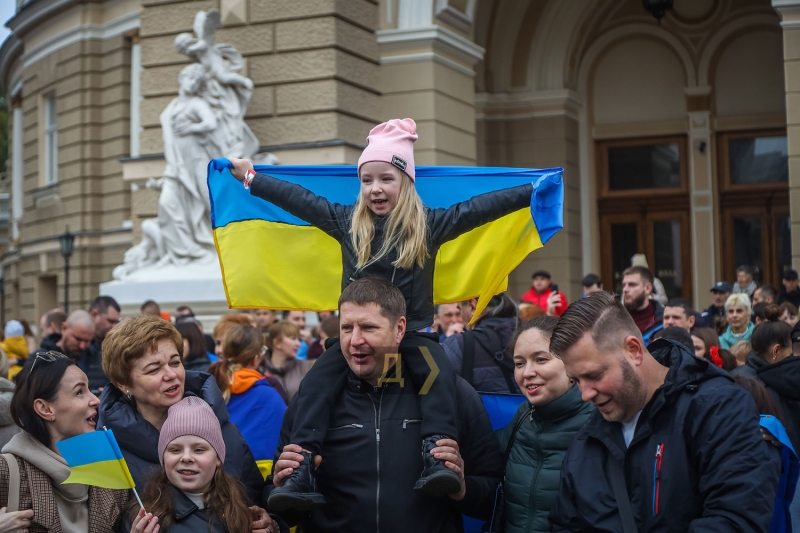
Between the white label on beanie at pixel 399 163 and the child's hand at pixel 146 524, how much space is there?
1.54 metres

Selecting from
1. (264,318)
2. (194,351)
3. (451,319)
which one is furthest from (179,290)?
(194,351)

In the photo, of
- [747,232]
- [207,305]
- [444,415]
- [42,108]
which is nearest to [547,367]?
[444,415]

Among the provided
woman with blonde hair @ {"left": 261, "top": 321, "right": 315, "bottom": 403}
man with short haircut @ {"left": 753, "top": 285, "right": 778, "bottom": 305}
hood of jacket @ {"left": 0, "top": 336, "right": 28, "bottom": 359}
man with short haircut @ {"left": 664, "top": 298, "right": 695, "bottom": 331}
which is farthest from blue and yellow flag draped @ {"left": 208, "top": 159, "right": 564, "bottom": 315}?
man with short haircut @ {"left": 753, "top": 285, "right": 778, "bottom": 305}

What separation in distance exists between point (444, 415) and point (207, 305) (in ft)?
30.2

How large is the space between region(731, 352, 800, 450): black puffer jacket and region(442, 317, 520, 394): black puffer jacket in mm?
1187

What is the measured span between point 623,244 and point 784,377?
508 inches

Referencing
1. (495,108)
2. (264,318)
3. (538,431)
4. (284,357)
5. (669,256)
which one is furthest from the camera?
(669,256)

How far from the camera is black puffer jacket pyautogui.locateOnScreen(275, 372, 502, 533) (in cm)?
352

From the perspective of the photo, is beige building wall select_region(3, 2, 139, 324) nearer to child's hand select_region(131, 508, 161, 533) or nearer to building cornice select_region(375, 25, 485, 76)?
building cornice select_region(375, 25, 485, 76)

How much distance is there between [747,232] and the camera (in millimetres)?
17484

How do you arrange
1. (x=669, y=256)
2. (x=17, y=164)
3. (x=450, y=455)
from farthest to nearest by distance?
(x=17, y=164) → (x=669, y=256) → (x=450, y=455)

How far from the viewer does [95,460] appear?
3455mm

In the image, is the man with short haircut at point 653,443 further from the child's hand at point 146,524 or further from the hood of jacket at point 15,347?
the hood of jacket at point 15,347

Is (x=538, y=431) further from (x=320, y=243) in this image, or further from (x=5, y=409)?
(x=5, y=409)
